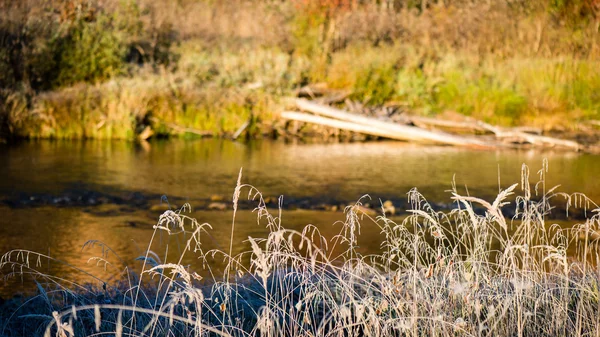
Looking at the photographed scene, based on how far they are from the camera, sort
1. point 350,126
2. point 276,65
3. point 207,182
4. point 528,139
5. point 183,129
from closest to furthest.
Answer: point 207,182
point 528,139
point 350,126
point 183,129
point 276,65

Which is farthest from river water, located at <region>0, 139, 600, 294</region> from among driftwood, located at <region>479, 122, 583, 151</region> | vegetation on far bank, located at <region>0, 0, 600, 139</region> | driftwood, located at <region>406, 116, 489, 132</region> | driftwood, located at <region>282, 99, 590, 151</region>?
driftwood, located at <region>406, 116, 489, 132</region>

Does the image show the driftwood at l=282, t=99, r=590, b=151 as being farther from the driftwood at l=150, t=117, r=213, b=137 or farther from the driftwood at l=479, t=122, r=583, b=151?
the driftwood at l=150, t=117, r=213, b=137

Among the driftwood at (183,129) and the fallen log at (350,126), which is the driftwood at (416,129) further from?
the driftwood at (183,129)

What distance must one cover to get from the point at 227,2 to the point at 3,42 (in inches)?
486

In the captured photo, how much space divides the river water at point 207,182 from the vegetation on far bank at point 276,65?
109 centimetres

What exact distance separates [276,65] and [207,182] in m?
7.87

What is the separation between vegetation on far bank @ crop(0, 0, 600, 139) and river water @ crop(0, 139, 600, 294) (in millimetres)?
1095

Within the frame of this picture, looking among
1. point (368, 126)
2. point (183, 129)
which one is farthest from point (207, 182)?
point (368, 126)

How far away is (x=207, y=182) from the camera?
11906mm

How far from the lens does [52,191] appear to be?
430 inches

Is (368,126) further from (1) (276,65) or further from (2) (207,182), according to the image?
(2) (207,182)

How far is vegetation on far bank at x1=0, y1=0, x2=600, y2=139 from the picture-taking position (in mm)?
17031

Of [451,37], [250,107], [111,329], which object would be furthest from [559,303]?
[451,37]

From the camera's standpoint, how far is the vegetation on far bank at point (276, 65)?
17031 mm
